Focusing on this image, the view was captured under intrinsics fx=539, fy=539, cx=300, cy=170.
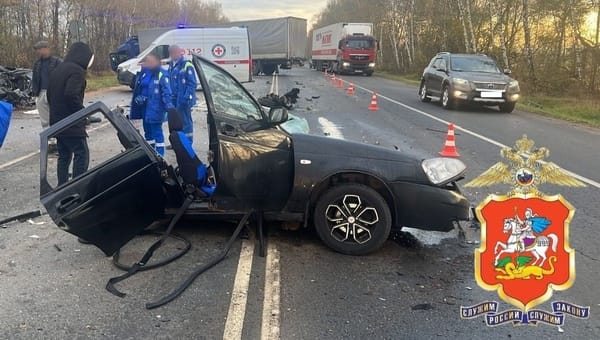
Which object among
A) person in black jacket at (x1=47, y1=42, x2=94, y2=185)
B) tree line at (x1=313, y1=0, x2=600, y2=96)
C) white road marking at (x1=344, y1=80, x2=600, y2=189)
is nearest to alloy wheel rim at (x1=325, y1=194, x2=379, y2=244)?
white road marking at (x1=344, y1=80, x2=600, y2=189)

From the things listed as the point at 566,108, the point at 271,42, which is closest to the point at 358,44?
the point at 271,42

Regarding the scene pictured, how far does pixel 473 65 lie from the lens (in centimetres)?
1623

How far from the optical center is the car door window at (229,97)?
14.7 ft

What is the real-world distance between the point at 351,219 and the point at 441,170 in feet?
2.70

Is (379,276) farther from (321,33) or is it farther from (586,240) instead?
(321,33)

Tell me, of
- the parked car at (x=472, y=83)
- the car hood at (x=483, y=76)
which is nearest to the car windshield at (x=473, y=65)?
the parked car at (x=472, y=83)

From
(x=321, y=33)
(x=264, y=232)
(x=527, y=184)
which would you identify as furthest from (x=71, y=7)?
(x=527, y=184)

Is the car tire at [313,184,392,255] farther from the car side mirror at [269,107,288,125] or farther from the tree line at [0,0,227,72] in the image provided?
the tree line at [0,0,227,72]

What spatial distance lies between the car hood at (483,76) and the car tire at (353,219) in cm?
1212

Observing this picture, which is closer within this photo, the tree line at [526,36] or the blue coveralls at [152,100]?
the blue coveralls at [152,100]

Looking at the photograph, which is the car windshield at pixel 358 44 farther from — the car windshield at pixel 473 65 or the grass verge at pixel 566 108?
the car windshield at pixel 473 65

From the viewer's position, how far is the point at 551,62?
24578 mm

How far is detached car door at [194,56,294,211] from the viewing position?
4.34m

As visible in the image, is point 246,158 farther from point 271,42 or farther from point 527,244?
point 271,42
